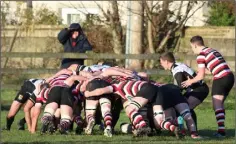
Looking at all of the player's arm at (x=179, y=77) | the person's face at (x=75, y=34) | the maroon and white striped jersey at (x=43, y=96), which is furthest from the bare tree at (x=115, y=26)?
the player's arm at (x=179, y=77)

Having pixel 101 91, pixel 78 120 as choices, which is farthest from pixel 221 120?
pixel 78 120

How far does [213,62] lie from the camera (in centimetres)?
1366

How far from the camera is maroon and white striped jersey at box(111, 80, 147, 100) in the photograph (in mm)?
12844

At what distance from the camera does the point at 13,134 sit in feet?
44.5

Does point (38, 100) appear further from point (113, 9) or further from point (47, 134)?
point (113, 9)

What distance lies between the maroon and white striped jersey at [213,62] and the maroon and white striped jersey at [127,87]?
1272 millimetres

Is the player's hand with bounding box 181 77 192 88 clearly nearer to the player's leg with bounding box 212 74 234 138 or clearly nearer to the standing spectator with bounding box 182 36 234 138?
the standing spectator with bounding box 182 36 234 138

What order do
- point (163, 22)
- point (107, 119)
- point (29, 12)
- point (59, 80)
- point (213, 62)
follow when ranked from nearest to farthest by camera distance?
point (107, 119), point (213, 62), point (59, 80), point (163, 22), point (29, 12)

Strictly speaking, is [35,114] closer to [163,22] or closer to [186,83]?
[186,83]

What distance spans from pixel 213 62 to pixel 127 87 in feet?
5.36

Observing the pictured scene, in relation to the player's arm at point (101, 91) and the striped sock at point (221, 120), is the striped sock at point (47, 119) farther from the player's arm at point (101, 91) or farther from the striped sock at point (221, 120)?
the striped sock at point (221, 120)

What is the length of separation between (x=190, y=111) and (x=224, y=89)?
67cm

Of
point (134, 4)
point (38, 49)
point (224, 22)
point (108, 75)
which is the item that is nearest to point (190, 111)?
point (108, 75)

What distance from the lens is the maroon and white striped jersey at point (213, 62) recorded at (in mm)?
13641
